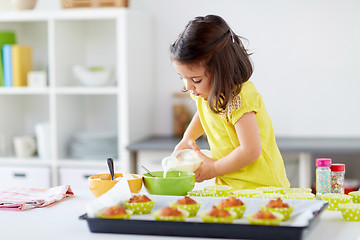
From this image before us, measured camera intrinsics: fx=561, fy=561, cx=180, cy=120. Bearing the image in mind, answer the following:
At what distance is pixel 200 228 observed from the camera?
49.3 inches

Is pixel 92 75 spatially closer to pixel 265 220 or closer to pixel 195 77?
pixel 195 77

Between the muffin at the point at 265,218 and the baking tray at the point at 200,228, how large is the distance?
0.02 meters

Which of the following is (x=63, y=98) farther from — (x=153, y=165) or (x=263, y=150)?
(x=263, y=150)

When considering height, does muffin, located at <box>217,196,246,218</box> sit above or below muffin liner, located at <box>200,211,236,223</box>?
above

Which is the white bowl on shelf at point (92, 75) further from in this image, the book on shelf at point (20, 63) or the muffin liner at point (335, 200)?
the muffin liner at point (335, 200)

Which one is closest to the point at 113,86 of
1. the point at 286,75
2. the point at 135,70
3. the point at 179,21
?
the point at 135,70

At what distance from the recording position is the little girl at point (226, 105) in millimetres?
1793

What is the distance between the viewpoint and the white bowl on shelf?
333 centimetres

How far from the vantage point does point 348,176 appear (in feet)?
10.9

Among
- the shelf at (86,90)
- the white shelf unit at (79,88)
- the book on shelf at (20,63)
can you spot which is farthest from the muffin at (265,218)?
the book on shelf at (20,63)

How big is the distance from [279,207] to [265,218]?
0.10 meters

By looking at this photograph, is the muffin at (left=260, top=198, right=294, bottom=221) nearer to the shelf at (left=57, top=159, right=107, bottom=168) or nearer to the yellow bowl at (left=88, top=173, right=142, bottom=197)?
the yellow bowl at (left=88, top=173, right=142, bottom=197)

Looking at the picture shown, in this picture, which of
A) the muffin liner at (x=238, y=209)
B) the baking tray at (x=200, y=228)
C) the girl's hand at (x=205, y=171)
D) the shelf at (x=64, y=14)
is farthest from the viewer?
the shelf at (x=64, y=14)

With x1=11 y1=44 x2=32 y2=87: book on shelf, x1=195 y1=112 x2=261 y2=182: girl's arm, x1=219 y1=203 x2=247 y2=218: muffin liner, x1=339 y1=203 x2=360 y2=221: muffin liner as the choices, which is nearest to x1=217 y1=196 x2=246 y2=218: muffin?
x1=219 y1=203 x2=247 y2=218: muffin liner
